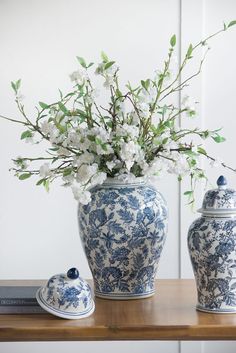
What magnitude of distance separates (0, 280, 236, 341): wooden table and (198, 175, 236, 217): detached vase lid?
0.24 metres

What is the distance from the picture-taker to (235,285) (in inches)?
69.5

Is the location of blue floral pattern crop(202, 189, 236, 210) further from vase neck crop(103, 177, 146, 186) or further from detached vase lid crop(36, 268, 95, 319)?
detached vase lid crop(36, 268, 95, 319)

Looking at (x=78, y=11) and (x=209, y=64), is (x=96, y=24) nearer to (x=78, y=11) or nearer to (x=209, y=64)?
(x=78, y=11)

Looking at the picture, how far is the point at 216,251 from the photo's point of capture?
5.71ft

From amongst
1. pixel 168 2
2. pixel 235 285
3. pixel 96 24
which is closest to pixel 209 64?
pixel 168 2

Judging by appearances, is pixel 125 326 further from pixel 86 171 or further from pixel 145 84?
pixel 145 84

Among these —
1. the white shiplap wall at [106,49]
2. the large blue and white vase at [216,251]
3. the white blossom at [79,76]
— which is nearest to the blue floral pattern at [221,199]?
the large blue and white vase at [216,251]

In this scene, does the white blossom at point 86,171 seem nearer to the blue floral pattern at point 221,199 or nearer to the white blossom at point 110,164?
the white blossom at point 110,164

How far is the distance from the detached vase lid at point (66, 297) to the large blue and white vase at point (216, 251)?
276 mm

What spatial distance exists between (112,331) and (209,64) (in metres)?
1.67

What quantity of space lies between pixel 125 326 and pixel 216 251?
0.90ft

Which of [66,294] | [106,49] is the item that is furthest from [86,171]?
[106,49]

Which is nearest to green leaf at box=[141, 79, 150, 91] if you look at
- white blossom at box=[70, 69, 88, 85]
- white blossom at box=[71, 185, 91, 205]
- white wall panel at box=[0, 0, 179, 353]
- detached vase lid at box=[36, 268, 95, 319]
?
white blossom at box=[70, 69, 88, 85]

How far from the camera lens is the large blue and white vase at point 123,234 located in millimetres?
1906
